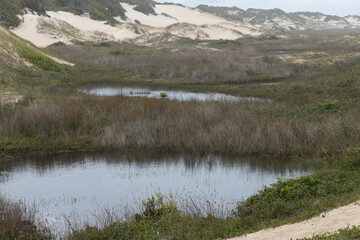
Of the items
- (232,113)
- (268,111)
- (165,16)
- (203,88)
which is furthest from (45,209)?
(165,16)

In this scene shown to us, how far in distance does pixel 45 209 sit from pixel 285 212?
6139 millimetres

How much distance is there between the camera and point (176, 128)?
15.1 m

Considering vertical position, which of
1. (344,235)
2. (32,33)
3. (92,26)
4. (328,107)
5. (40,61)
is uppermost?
(92,26)

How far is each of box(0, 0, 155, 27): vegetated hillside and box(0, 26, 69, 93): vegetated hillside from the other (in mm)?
25079

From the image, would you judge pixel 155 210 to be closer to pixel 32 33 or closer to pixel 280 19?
pixel 32 33

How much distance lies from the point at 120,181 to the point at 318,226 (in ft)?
22.3

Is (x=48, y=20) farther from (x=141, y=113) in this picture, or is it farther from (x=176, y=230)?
(x=176, y=230)

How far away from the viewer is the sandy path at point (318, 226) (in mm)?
6609

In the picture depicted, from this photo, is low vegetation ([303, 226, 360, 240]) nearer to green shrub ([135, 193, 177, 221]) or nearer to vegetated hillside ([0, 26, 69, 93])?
green shrub ([135, 193, 177, 221])

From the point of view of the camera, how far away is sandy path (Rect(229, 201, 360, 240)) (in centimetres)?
661

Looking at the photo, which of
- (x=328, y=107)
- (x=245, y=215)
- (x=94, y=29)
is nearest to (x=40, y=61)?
(x=328, y=107)

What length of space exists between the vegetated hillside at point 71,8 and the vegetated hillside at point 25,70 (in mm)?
25079

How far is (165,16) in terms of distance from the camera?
10500 cm

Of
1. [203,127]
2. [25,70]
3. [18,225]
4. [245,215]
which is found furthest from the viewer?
[25,70]
